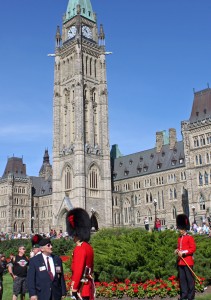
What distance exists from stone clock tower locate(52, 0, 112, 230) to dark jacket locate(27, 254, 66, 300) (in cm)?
5382

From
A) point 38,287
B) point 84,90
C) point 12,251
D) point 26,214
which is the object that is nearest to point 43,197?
point 26,214

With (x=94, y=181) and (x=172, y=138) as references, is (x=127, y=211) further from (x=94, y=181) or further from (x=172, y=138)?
(x=172, y=138)

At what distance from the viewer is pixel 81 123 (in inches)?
2559

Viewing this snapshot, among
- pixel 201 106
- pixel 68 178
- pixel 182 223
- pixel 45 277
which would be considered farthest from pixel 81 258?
pixel 68 178

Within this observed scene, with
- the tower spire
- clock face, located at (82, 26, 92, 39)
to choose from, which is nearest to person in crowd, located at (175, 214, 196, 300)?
clock face, located at (82, 26, 92, 39)

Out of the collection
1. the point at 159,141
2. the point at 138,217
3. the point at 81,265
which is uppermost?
the point at 159,141

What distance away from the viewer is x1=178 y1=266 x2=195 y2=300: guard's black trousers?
36.2 feet

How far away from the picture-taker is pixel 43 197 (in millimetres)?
85250

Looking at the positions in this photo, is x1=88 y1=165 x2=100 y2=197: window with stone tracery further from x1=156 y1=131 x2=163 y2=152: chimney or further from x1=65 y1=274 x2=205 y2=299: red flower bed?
x1=65 y1=274 x2=205 y2=299: red flower bed

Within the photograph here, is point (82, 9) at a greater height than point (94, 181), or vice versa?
point (82, 9)

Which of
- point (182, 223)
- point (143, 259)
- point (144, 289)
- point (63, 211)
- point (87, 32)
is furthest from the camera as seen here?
point (87, 32)

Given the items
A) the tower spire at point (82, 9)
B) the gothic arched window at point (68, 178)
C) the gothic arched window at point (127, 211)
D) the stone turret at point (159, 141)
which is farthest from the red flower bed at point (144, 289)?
the tower spire at point (82, 9)

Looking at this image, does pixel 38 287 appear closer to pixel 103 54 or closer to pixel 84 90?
pixel 84 90

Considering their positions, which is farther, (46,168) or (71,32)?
(46,168)
